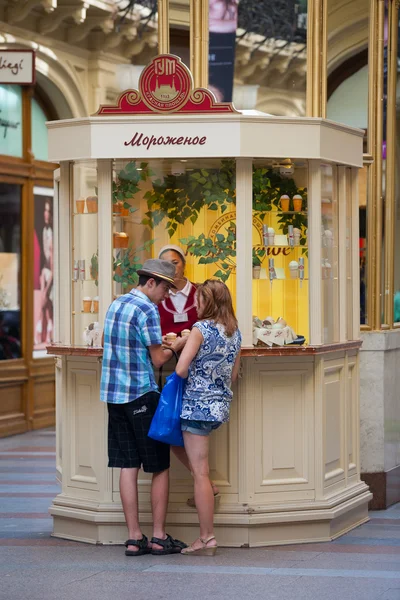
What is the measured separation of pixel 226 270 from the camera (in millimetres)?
8586

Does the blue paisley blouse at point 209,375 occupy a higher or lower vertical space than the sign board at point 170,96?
lower

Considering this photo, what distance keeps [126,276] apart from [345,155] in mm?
1710

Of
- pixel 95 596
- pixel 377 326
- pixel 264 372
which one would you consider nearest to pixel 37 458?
pixel 377 326

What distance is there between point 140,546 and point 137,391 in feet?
3.17

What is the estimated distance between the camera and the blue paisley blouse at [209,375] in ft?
25.9

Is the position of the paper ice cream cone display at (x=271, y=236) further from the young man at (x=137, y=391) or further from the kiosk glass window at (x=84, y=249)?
the kiosk glass window at (x=84, y=249)

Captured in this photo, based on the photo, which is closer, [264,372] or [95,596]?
[95,596]

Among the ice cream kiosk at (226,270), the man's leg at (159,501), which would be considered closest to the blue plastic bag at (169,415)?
the man's leg at (159,501)

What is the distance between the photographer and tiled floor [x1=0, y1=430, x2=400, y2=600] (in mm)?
7055

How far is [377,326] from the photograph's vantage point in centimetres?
1020

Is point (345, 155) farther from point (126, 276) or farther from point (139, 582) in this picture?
point (139, 582)

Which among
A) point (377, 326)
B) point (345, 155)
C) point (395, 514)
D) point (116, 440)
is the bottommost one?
point (395, 514)

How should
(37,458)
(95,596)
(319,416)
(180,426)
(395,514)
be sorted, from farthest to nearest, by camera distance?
1. (37,458)
2. (395,514)
3. (319,416)
4. (180,426)
5. (95,596)

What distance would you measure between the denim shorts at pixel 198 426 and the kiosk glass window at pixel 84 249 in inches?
41.1
